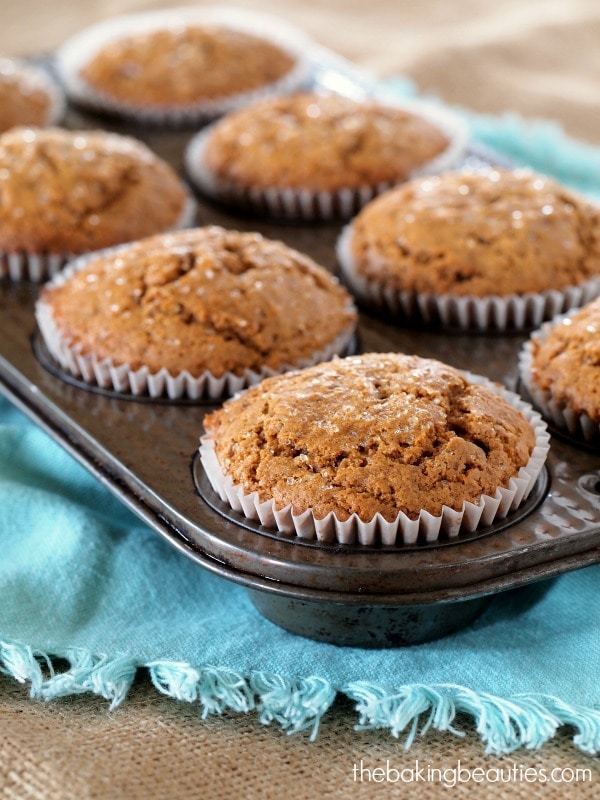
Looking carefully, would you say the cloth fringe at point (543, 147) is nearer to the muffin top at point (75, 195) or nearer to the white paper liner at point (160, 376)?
the muffin top at point (75, 195)

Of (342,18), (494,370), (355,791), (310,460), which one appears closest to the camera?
(355,791)

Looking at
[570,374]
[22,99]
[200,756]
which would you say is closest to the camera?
[200,756]

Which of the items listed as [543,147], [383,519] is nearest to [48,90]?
[543,147]

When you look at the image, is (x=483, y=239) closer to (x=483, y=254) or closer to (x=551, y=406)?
(x=483, y=254)

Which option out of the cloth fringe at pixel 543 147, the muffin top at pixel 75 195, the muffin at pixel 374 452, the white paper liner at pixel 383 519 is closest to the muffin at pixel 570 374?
the muffin at pixel 374 452

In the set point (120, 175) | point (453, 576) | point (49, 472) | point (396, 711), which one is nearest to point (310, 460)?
point (453, 576)

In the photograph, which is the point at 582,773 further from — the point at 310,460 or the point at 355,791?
the point at 310,460
